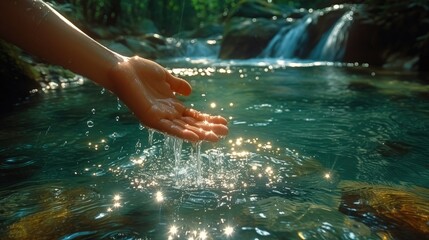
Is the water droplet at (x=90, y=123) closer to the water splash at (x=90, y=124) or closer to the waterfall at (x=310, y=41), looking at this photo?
the water splash at (x=90, y=124)

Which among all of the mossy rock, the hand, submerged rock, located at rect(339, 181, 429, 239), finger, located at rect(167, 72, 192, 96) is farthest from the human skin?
the mossy rock

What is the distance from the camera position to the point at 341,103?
20.2 ft

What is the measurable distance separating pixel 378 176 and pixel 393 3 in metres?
13.8

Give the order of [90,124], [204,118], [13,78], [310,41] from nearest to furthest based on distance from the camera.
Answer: [204,118] < [90,124] < [13,78] < [310,41]

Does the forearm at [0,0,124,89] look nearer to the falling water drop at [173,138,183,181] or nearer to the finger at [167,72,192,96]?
the finger at [167,72,192,96]

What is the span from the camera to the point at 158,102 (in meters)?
2.47

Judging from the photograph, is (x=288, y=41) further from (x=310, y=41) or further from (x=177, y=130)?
(x=177, y=130)

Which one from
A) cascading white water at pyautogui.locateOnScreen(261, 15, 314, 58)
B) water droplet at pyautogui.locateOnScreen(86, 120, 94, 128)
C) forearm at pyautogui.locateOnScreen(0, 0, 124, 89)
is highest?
forearm at pyautogui.locateOnScreen(0, 0, 124, 89)

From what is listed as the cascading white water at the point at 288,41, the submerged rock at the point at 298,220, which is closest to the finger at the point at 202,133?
the submerged rock at the point at 298,220

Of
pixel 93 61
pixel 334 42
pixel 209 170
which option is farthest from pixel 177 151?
pixel 334 42

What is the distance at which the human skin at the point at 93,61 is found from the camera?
235 cm

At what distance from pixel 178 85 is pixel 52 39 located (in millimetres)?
908

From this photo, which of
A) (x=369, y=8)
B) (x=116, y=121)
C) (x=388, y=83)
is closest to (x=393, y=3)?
(x=369, y=8)

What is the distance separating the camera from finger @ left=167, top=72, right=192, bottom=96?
2.72m
